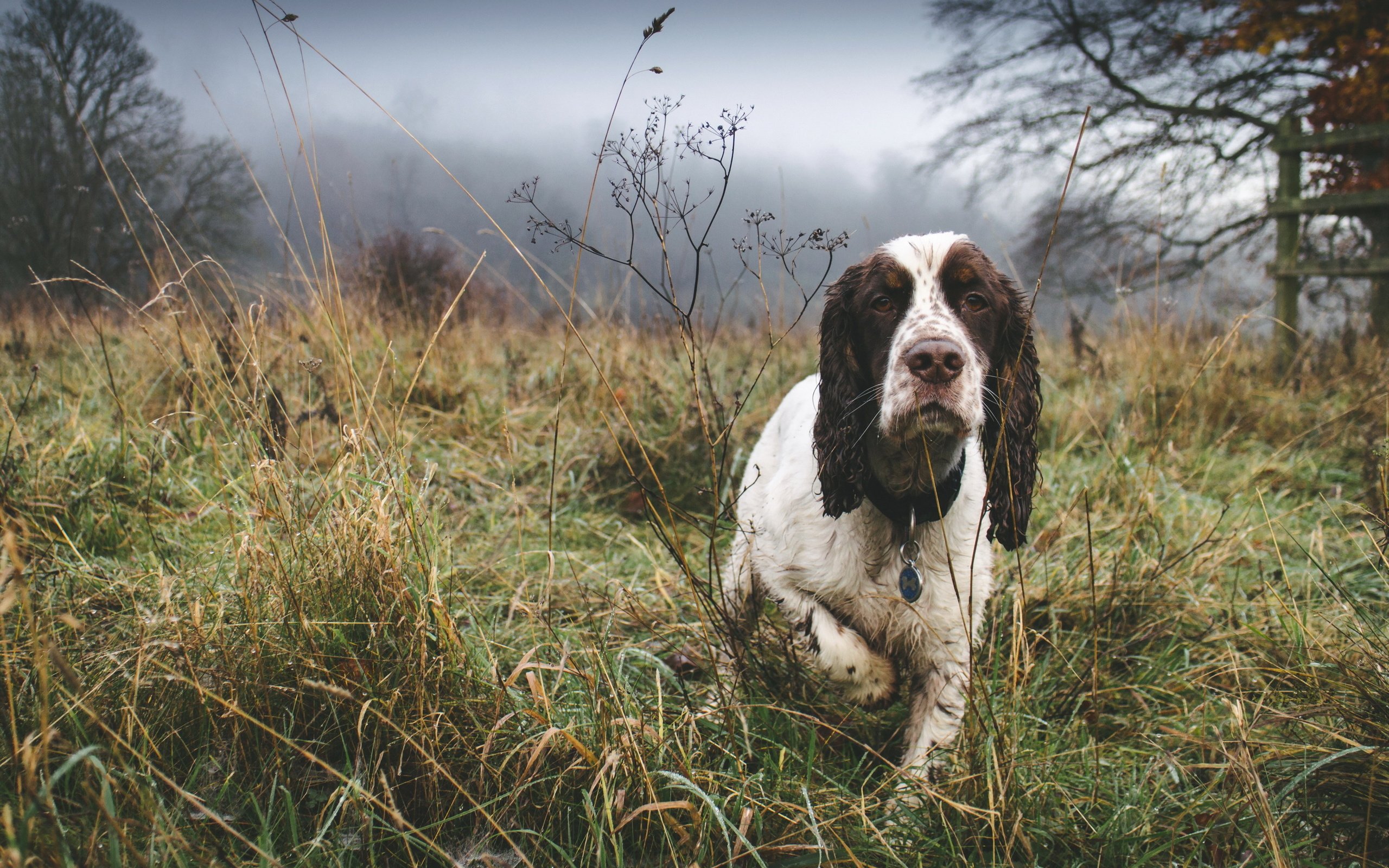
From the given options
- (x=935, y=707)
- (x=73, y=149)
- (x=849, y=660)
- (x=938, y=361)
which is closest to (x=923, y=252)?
(x=938, y=361)

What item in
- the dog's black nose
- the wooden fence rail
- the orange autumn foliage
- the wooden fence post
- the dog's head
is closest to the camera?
the dog's black nose

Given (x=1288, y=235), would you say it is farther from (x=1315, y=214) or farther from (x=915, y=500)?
(x=915, y=500)

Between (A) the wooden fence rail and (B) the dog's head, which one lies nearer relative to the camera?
(B) the dog's head

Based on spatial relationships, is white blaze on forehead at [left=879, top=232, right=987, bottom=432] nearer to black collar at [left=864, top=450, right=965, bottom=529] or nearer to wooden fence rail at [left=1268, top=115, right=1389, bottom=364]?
black collar at [left=864, top=450, right=965, bottom=529]

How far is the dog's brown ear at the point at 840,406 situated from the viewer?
1941mm

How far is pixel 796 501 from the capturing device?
7.32ft

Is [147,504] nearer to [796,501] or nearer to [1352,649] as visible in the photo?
[796,501]

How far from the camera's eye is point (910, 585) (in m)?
1.89

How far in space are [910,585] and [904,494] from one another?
0.80 feet

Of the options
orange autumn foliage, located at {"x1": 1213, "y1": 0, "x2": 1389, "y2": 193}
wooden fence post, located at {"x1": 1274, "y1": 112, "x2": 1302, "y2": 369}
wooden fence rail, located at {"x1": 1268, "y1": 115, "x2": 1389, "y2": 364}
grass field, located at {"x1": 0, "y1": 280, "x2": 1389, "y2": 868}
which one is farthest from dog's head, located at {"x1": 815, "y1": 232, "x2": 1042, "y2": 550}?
orange autumn foliage, located at {"x1": 1213, "y1": 0, "x2": 1389, "y2": 193}

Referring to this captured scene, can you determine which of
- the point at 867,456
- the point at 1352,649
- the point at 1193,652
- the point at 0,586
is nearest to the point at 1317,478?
the point at 1193,652

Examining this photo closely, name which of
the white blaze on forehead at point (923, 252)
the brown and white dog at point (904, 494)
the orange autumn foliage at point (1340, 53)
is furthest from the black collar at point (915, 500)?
the orange autumn foliage at point (1340, 53)

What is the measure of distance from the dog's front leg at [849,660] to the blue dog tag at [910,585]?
0.17 m

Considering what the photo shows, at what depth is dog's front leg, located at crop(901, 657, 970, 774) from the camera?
6.09ft
